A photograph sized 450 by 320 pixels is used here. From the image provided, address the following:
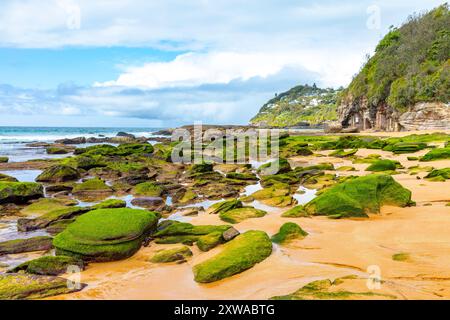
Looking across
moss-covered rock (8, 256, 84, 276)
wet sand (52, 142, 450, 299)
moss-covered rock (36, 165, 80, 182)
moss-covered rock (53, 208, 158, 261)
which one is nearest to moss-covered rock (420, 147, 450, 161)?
wet sand (52, 142, 450, 299)

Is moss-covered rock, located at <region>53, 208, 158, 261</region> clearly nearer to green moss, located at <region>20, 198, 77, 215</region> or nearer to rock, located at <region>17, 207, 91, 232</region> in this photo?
rock, located at <region>17, 207, 91, 232</region>

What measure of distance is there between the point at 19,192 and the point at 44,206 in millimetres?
1635

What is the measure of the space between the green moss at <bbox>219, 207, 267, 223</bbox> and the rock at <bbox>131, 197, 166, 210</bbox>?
3148 millimetres

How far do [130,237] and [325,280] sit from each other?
3971mm

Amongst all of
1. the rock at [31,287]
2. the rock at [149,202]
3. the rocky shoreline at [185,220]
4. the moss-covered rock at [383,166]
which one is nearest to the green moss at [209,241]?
the rocky shoreline at [185,220]

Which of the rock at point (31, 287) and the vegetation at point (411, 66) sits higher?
the vegetation at point (411, 66)

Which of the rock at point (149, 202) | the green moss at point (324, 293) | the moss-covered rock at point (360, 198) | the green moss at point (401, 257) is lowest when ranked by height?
the rock at point (149, 202)

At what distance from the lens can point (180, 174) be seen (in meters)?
20.1

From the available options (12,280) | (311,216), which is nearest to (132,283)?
(12,280)

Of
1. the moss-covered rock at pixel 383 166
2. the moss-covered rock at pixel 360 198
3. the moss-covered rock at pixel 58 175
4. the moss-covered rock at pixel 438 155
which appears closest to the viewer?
the moss-covered rock at pixel 360 198

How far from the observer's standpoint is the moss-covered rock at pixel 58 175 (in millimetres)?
18094

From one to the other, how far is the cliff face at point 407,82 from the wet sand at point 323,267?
37761 millimetres

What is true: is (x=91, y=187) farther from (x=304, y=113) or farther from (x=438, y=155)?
(x=304, y=113)

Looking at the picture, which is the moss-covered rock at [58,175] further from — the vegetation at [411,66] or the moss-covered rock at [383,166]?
the vegetation at [411,66]
